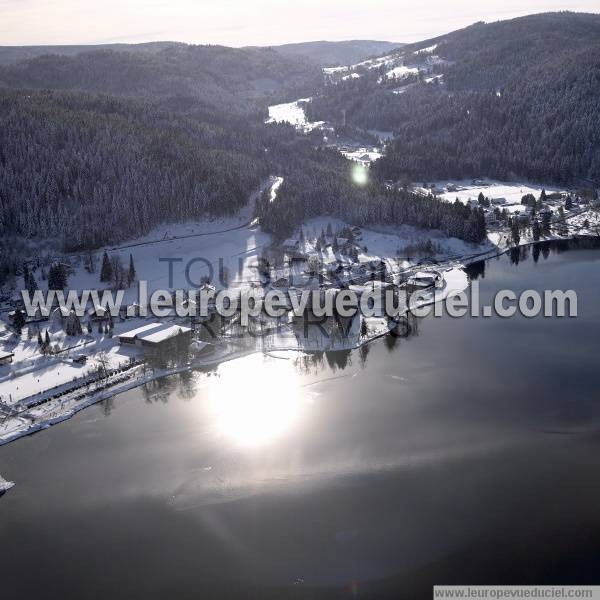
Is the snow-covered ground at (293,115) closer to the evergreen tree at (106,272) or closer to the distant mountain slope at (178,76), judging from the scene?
the distant mountain slope at (178,76)

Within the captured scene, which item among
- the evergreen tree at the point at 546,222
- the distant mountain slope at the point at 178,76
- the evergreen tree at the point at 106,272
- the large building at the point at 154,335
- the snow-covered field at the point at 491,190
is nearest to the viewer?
the large building at the point at 154,335

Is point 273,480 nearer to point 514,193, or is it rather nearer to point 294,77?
point 514,193

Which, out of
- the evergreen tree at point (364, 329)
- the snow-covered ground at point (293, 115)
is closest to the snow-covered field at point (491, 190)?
the snow-covered ground at point (293, 115)

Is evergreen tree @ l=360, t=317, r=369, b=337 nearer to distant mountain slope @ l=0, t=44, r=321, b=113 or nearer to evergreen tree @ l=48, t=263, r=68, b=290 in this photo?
evergreen tree @ l=48, t=263, r=68, b=290

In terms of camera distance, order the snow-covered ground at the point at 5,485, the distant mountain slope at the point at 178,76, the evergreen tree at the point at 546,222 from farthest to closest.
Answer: the distant mountain slope at the point at 178,76 < the evergreen tree at the point at 546,222 < the snow-covered ground at the point at 5,485

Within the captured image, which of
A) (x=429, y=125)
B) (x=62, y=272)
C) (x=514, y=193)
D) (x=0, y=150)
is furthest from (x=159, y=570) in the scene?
(x=429, y=125)

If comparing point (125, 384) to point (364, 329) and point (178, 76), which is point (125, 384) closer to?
point (364, 329)

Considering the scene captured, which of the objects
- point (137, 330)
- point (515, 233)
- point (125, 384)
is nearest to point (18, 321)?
point (137, 330)
